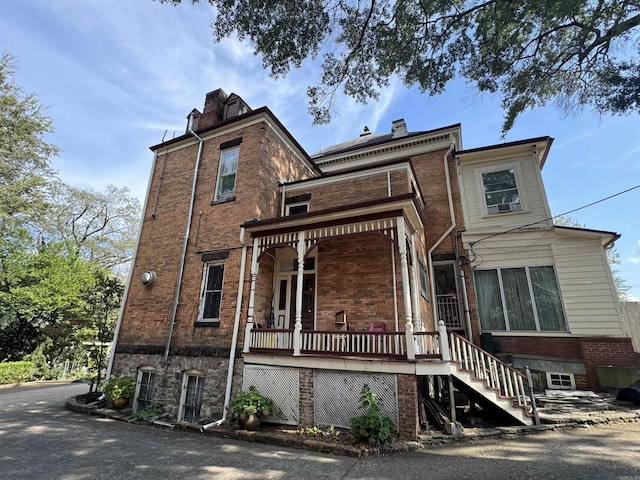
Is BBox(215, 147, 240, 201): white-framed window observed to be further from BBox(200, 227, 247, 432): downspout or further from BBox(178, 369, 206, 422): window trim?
BBox(178, 369, 206, 422): window trim

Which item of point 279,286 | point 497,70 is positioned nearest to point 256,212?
point 279,286

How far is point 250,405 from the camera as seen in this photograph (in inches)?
255

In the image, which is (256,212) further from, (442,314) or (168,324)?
(442,314)

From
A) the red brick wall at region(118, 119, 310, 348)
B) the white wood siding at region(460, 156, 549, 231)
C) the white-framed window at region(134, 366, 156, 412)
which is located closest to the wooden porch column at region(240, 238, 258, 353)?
the red brick wall at region(118, 119, 310, 348)

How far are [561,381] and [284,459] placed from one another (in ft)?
28.3

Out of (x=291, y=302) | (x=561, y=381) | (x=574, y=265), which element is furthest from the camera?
(x=574, y=265)

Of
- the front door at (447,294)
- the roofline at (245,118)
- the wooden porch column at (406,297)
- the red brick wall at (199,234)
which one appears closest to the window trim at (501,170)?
the front door at (447,294)

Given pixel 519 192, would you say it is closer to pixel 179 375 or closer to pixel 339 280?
pixel 339 280

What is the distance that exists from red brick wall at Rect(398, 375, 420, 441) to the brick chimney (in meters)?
11.0

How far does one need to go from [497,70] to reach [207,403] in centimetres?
1212

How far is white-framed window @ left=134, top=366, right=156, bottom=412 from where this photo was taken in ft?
28.4

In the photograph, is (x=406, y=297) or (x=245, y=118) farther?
(x=245, y=118)

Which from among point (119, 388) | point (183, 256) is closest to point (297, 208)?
point (183, 256)

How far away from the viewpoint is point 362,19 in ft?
25.6
